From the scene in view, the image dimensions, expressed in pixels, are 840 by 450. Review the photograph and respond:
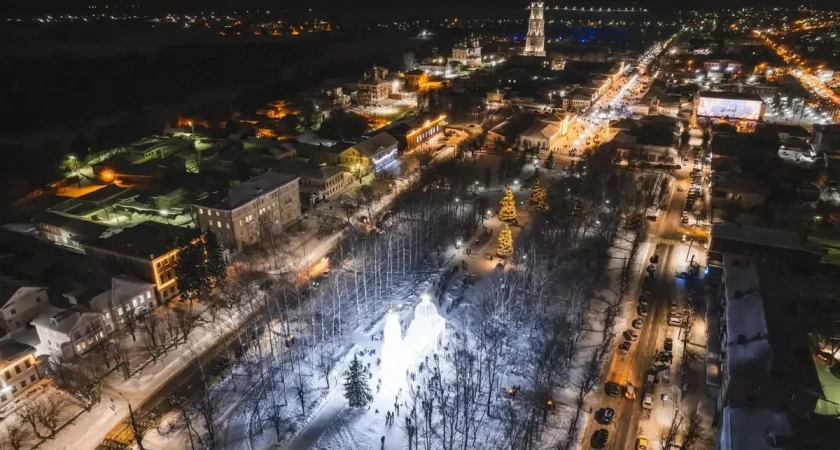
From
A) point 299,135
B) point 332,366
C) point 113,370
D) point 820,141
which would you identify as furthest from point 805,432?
point 299,135

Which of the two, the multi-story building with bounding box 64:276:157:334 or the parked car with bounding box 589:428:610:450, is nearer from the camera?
the parked car with bounding box 589:428:610:450

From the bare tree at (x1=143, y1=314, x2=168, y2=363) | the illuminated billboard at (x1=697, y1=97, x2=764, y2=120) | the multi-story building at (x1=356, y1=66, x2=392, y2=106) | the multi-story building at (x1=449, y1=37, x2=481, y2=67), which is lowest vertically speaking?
the bare tree at (x1=143, y1=314, x2=168, y2=363)

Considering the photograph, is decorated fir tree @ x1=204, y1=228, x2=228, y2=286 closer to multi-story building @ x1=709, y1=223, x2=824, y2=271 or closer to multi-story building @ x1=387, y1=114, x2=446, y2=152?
multi-story building @ x1=709, y1=223, x2=824, y2=271

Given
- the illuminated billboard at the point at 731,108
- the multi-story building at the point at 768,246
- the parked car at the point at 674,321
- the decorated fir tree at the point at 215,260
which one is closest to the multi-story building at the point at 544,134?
the illuminated billboard at the point at 731,108

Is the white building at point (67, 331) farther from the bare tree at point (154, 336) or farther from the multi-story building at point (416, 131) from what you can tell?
the multi-story building at point (416, 131)

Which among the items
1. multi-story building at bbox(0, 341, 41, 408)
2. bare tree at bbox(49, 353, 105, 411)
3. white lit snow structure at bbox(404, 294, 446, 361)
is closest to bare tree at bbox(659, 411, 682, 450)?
white lit snow structure at bbox(404, 294, 446, 361)

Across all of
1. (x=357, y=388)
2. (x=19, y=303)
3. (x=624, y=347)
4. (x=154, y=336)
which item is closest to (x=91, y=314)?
(x=154, y=336)
